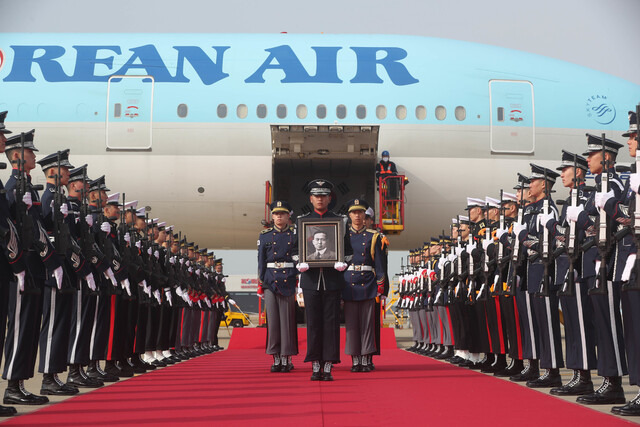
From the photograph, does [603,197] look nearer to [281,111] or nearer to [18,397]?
[18,397]

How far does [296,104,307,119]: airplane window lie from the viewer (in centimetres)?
1538

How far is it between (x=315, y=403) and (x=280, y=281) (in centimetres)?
281

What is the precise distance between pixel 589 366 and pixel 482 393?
808 millimetres

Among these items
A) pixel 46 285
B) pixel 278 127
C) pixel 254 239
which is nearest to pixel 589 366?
pixel 46 285

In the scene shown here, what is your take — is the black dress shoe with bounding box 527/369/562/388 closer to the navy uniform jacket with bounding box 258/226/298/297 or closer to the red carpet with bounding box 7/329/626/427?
the red carpet with bounding box 7/329/626/427

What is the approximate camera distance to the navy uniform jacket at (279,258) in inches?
315

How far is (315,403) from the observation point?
5.29 m

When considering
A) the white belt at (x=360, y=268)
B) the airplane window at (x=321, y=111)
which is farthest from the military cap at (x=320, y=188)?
the airplane window at (x=321, y=111)

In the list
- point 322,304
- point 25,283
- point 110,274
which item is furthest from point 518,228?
point 25,283

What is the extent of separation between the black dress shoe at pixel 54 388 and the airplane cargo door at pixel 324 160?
7.75m

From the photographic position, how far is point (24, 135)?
5.81 meters

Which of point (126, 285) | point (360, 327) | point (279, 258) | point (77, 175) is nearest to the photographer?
point (77, 175)

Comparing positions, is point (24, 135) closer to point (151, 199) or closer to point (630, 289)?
point (630, 289)

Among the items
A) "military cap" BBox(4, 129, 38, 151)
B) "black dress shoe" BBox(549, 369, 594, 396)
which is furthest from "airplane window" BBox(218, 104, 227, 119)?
"black dress shoe" BBox(549, 369, 594, 396)
